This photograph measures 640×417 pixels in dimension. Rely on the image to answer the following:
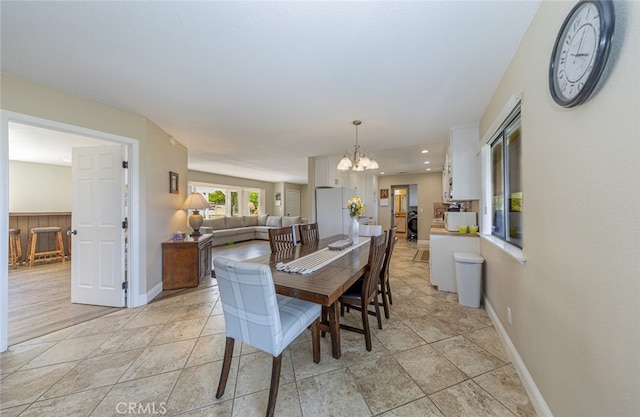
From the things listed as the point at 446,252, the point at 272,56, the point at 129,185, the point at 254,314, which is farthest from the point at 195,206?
the point at 446,252

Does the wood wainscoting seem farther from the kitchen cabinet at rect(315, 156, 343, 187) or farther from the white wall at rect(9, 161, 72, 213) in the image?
the kitchen cabinet at rect(315, 156, 343, 187)

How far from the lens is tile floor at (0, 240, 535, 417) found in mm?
1428

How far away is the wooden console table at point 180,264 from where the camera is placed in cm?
345

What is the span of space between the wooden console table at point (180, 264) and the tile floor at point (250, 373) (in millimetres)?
946

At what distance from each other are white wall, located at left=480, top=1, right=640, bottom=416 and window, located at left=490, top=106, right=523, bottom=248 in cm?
48

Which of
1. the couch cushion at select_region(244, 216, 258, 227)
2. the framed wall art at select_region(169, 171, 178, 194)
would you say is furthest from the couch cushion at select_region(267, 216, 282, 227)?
the framed wall art at select_region(169, 171, 178, 194)

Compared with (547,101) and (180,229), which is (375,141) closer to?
(547,101)

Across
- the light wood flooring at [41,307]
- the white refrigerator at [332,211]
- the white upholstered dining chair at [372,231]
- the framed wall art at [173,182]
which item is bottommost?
the light wood flooring at [41,307]

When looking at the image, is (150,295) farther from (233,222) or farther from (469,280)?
(233,222)

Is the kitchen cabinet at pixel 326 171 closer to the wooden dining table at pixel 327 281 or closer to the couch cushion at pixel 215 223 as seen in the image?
the wooden dining table at pixel 327 281

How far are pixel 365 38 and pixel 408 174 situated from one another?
275 inches

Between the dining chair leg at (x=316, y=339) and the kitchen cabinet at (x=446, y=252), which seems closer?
the dining chair leg at (x=316, y=339)

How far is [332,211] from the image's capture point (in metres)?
5.05

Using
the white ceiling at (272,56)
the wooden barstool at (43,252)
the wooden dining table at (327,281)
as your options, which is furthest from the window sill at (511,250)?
the wooden barstool at (43,252)
